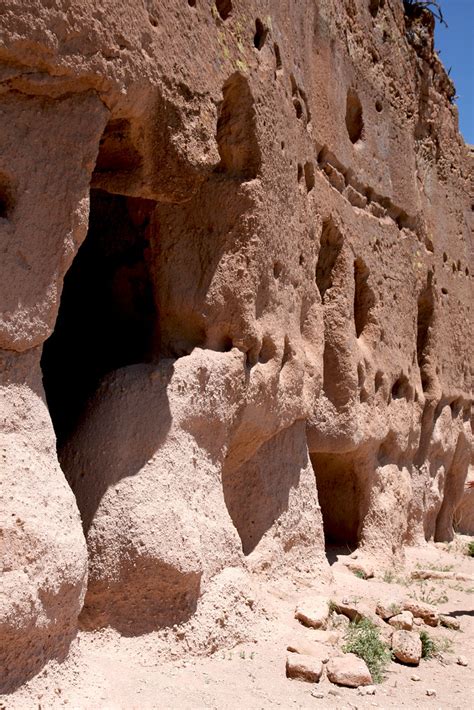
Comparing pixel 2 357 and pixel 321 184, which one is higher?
pixel 321 184

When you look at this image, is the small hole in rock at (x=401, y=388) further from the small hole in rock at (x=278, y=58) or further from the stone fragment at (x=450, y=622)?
the small hole in rock at (x=278, y=58)

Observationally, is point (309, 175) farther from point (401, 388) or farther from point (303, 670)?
point (303, 670)

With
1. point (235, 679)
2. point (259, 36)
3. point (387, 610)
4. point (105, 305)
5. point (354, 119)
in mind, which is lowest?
point (235, 679)

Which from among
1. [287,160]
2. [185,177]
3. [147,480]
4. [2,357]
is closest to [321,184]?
[287,160]

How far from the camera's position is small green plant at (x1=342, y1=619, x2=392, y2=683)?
380 cm

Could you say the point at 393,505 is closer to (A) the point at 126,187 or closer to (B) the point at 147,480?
(B) the point at 147,480

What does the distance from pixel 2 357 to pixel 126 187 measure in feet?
3.53

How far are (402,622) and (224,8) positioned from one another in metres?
3.12

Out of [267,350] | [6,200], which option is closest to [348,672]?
[267,350]

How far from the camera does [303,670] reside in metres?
3.49

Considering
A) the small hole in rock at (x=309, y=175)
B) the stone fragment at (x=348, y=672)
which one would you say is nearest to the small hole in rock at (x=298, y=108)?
the small hole in rock at (x=309, y=175)

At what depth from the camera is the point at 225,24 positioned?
13.1 feet

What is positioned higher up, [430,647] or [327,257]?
[327,257]

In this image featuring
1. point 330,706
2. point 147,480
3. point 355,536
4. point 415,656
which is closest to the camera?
point 330,706
